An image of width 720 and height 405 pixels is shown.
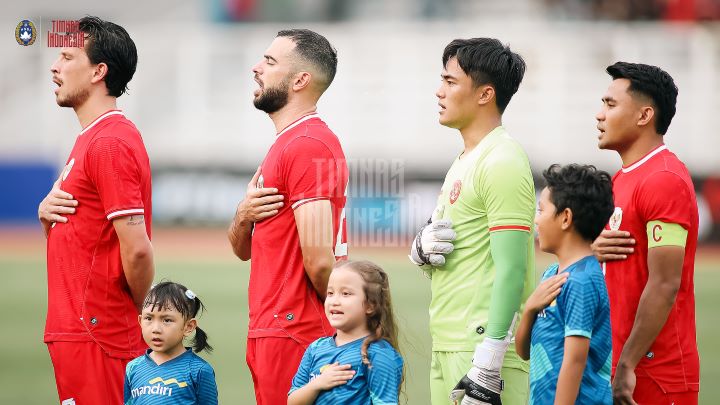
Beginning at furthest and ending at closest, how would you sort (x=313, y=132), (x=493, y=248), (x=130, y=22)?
(x=130, y=22)
(x=313, y=132)
(x=493, y=248)

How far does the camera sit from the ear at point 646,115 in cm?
425

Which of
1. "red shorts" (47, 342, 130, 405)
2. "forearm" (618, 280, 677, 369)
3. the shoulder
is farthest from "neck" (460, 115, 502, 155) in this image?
"red shorts" (47, 342, 130, 405)

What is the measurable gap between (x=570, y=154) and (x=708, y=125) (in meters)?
2.88

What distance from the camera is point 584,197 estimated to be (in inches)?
148

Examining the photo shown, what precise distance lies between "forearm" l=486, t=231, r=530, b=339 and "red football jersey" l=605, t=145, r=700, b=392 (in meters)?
0.43

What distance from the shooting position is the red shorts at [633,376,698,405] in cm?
404

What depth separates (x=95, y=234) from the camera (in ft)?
14.4

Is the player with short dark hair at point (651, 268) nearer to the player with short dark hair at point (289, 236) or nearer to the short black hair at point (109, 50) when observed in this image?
the player with short dark hair at point (289, 236)

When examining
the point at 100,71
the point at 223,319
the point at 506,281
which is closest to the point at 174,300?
the point at 100,71

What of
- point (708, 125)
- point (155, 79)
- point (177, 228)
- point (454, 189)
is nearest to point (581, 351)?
point (454, 189)

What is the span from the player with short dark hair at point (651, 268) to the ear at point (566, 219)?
41 cm

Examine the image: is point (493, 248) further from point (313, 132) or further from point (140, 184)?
point (140, 184)

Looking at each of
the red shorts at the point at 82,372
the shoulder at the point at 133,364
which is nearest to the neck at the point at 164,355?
the shoulder at the point at 133,364

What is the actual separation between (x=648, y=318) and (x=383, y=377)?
99 cm
